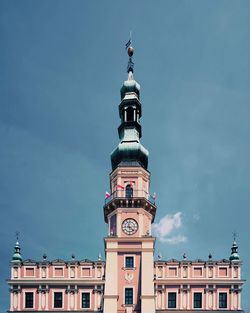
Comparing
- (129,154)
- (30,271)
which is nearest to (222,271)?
(129,154)

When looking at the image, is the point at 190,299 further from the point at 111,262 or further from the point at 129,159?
the point at 129,159

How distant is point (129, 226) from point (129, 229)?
1.18ft

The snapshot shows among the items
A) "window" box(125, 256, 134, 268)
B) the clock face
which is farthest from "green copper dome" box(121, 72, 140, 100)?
"window" box(125, 256, 134, 268)

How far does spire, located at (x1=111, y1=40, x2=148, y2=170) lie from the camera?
64438 millimetres

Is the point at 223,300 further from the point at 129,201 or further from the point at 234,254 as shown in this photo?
the point at 129,201

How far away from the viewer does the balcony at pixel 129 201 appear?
61500mm

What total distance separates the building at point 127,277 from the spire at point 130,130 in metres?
2.32

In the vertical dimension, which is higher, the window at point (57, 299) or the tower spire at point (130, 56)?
the tower spire at point (130, 56)

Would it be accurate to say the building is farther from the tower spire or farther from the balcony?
the tower spire

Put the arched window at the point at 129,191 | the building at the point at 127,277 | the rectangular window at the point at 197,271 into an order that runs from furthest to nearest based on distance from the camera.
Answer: the arched window at the point at 129,191, the rectangular window at the point at 197,271, the building at the point at 127,277

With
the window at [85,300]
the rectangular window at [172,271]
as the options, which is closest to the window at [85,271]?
the window at [85,300]

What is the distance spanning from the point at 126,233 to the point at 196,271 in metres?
9.47

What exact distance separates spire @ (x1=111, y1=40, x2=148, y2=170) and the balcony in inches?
146

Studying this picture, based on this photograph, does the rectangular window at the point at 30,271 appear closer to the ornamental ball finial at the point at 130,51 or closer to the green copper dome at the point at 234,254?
the green copper dome at the point at 234,254
